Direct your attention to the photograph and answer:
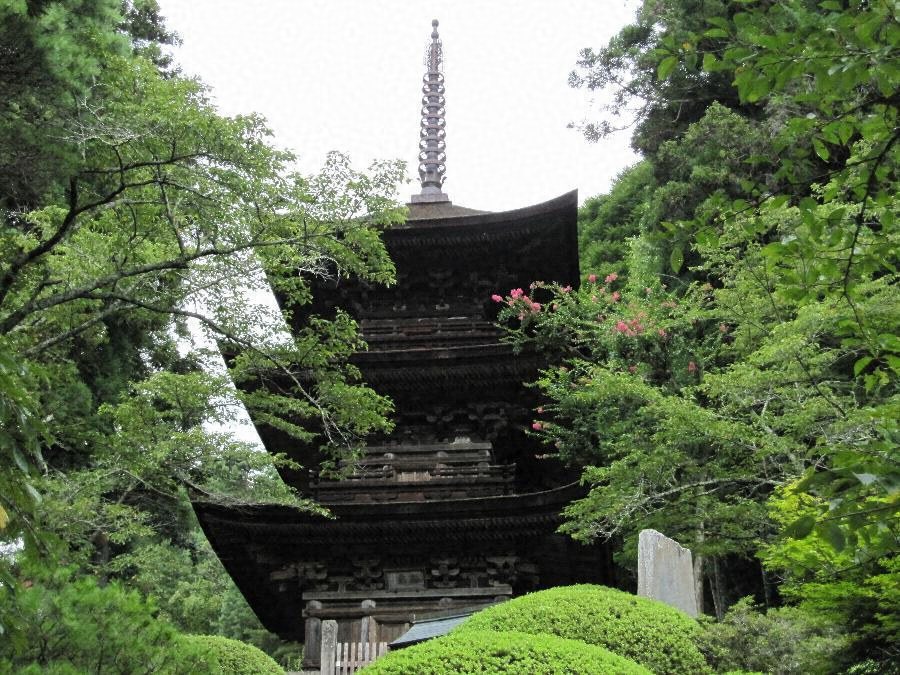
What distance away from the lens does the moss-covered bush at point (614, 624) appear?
6.73 m

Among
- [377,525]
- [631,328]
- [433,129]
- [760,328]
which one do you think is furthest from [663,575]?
[433,129]

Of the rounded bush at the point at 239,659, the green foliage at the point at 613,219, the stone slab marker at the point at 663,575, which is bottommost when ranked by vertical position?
the rounded bush at the point at 239,659

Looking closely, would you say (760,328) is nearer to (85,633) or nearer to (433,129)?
(85,633)

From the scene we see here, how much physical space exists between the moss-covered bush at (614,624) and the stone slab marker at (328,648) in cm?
332

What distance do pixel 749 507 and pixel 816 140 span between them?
23.7 feet

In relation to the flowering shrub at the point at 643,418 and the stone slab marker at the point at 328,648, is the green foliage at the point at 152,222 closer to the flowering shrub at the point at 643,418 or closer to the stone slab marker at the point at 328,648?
the stone slab marker at the point at 328,648

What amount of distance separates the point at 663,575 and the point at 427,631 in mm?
2251

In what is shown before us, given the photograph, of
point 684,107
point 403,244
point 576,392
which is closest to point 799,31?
point 576,392

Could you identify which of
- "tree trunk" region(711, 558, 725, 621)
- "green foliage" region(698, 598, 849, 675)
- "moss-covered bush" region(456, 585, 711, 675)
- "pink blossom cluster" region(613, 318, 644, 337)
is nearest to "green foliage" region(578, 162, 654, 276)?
"pink blossom cluster" region(613, 318, 644, 337)

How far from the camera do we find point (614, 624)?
6.95 meters

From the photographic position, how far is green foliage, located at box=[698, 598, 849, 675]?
6.44m

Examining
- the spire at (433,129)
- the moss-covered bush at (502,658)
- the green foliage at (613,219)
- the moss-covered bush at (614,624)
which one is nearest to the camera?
the moss-covered bush at (502,658)

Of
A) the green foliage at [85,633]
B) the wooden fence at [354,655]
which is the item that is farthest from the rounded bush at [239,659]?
the green foliage at [85,633]

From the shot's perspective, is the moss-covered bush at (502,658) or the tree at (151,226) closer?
the moss-covered bush at (502,658)
